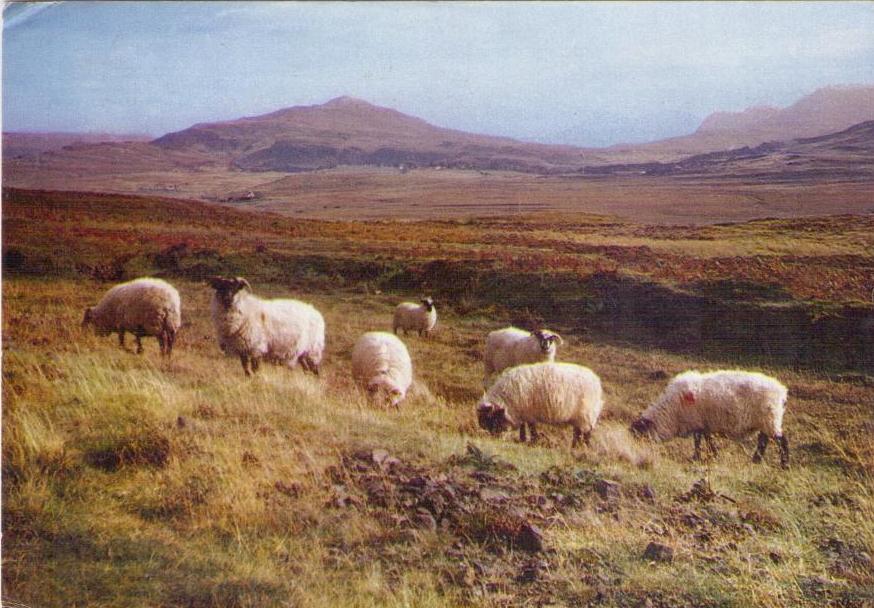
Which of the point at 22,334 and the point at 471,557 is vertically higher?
the point at 22,334

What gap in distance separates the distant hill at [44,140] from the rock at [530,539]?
364 centimetres

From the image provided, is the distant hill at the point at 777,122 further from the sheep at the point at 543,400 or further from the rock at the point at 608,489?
the rock at the point at 608,489

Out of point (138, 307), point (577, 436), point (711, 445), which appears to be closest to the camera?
point (711, 445)

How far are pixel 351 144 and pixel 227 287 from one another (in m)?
1.35

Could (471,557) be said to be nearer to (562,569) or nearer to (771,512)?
(562,569)

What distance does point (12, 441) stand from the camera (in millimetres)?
3779

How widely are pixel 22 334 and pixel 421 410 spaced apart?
2918 mm

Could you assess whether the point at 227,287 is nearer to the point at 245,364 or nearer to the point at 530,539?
the point at 245,364

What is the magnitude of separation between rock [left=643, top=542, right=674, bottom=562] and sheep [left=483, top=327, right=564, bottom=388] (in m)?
1.24

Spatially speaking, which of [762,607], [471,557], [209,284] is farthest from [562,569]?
[209,284]

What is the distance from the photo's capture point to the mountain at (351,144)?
3.92 metres

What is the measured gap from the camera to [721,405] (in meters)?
3.62

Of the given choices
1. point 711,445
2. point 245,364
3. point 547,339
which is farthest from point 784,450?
point 245,364

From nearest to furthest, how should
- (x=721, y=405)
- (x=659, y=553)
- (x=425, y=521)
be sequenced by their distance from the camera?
(x=659, y=553) → (x=425, y=521) → (x=721, y=405)
